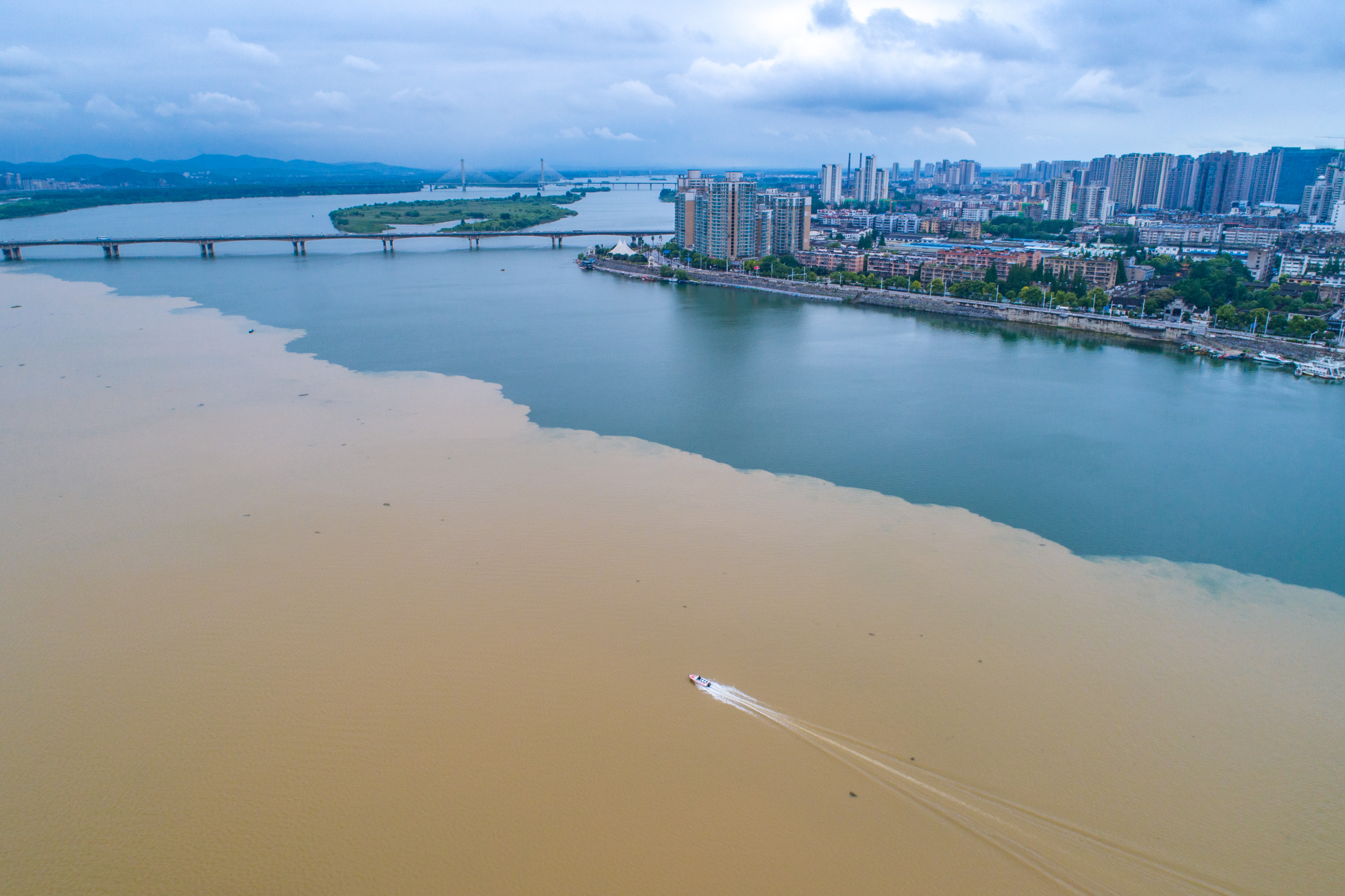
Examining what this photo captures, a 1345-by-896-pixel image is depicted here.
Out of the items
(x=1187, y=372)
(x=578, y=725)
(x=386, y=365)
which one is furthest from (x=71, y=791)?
(x=1187, y=372)

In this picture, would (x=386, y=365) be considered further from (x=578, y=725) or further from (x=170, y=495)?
(x=578, y=725)

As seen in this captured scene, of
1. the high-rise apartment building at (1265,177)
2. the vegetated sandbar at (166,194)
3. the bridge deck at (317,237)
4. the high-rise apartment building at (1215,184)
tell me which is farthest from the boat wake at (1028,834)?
the high-rise apartment building at (1265,177)

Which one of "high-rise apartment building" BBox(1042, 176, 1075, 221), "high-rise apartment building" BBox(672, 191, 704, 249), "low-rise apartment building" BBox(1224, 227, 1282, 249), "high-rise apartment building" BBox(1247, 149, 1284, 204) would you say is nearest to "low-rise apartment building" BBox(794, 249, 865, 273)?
"high-rise apartment building" BBox(672, 191, 704, 249)

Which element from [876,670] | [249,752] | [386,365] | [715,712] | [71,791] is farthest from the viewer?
[386,365]

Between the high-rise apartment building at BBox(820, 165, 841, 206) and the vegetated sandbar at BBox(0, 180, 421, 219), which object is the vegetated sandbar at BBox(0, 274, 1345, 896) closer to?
the vegetated sandbar at BBox(0, 180, 421, 219)

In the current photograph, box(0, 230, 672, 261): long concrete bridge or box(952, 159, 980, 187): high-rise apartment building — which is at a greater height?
box(952, 159, 980, 187): high-rise apartment building

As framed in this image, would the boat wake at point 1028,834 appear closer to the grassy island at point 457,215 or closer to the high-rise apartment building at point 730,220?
the high-rise apartment building at point 730,220
